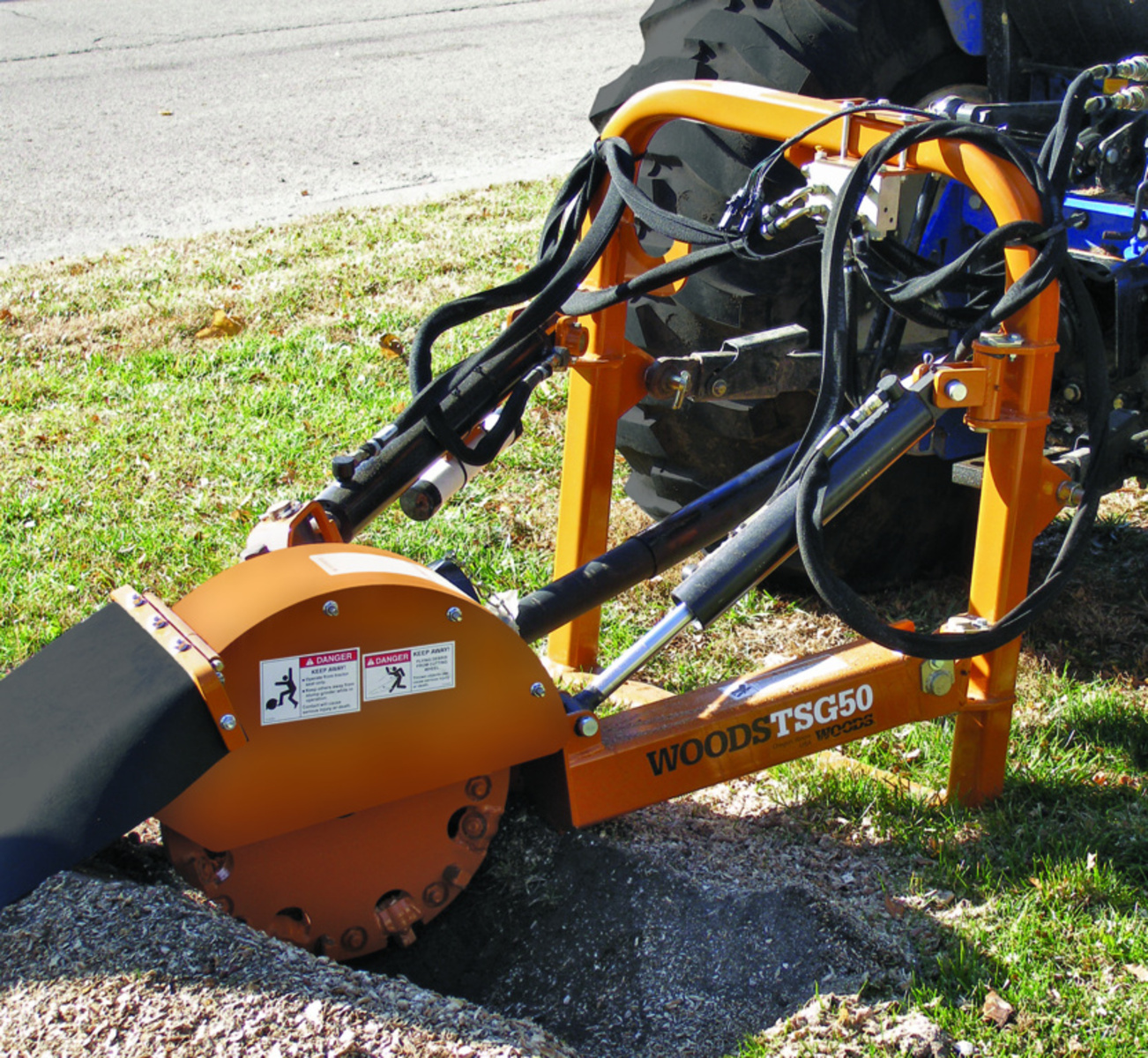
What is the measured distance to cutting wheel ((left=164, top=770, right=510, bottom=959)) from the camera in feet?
6.87

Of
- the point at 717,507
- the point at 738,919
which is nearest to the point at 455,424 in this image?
the point at 717,507

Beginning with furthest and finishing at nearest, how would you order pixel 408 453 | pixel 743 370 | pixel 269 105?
pixel 269 105 → pixel 743 370 → pixel 408 453

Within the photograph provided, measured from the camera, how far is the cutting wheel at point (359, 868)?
209 cm

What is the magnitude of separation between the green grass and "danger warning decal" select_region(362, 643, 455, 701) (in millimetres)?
821

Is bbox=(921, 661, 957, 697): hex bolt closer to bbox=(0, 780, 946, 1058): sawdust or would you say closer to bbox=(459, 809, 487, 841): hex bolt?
bbox=(0, 780, 946, 1058): sawdust

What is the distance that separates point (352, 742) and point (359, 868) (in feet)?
0.88

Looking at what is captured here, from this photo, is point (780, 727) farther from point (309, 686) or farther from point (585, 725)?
point (309, 686)

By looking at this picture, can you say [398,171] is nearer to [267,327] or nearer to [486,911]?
[267,327]

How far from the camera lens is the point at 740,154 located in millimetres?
2807

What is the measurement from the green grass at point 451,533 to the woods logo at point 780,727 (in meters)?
0.29

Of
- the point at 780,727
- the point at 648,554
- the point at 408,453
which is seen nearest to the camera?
the point at 780,727

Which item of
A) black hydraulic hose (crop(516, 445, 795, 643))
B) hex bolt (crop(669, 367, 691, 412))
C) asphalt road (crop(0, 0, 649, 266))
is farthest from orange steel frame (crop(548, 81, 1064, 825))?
asphalt road (crop(0, 0, 649, 266))

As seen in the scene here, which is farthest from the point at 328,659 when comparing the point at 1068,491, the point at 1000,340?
the point at 1068,491

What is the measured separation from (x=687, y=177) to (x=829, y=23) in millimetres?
462
